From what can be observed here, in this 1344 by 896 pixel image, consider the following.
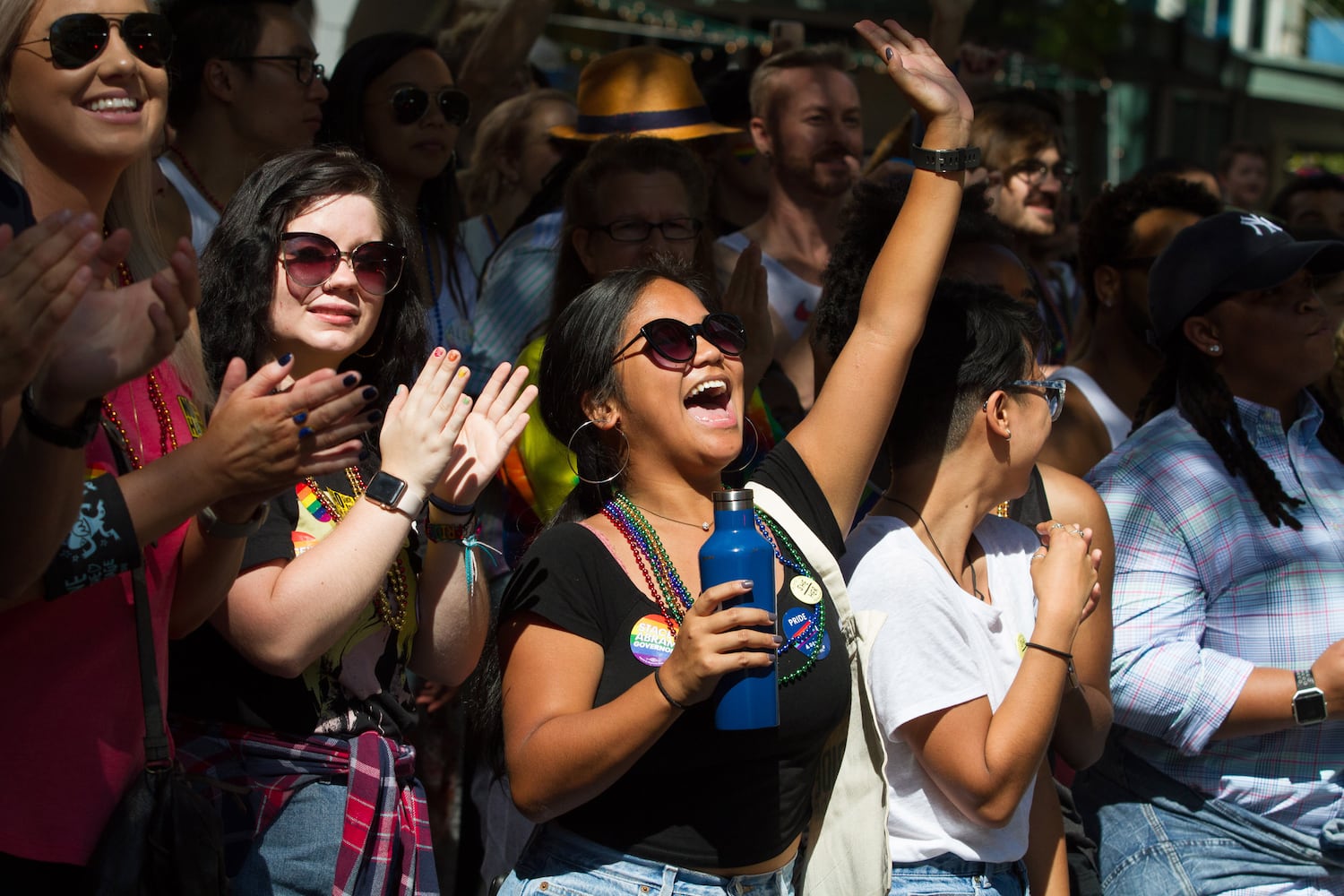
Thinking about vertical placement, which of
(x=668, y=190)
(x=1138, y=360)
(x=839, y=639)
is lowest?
(x=1138, y=360)

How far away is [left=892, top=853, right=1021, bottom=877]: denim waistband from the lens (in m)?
2.51

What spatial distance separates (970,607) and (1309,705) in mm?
879

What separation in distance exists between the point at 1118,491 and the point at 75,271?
2426mm

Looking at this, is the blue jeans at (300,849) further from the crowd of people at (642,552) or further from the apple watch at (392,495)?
the apple watch at (392,495)

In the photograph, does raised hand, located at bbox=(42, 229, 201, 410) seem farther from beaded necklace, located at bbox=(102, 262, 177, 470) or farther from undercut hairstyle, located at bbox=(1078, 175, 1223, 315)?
undercut hairstyle, located at bbox=(1078, 175, 1223, 315)

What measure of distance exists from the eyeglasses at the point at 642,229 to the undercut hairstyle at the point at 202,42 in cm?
121

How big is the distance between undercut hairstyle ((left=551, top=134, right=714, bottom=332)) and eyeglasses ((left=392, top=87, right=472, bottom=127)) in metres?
0.64

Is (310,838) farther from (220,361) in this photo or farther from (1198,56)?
(1198,56)

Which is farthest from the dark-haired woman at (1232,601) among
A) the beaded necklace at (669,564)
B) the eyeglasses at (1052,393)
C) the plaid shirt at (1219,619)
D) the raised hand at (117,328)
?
the raised hand at (117,328)

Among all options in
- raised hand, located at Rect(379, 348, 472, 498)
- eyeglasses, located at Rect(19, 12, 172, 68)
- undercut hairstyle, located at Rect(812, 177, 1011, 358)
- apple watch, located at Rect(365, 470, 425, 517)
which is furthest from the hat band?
apple watch, located at Rect(365, 470, 425, 517)

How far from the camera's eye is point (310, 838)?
7.84ft

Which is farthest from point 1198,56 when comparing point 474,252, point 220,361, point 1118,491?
point 220,361

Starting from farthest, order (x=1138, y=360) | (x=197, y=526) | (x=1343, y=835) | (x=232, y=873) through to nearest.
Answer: (x=1138, y=360) < (x=1343, y=835) < (x=232, y=873) < (x=197, y=526)

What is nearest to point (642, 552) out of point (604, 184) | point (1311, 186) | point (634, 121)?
point (604, 184)
